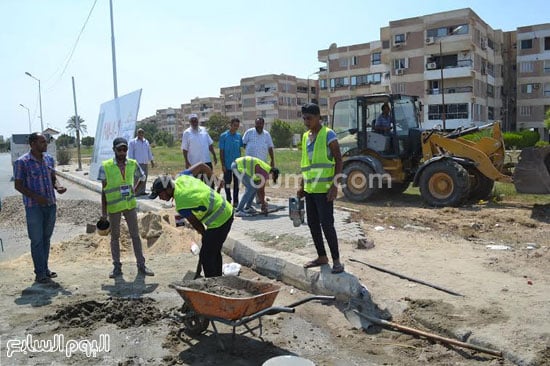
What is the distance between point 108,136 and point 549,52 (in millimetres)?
47679

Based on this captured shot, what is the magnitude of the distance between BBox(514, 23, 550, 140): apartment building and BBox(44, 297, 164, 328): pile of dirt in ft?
174

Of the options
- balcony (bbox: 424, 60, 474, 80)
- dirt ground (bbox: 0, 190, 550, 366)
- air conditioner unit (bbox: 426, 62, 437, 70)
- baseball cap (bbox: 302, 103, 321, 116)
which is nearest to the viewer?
dirt ground (bbox: 0, 190, 550, 366)

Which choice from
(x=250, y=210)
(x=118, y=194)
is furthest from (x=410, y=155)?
(x=118, y=194)

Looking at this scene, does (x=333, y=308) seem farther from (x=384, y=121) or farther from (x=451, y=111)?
(x=451, y=111)

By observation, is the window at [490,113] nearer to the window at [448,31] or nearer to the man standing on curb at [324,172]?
the window at [448,31]

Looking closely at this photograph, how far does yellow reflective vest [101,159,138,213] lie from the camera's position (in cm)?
632

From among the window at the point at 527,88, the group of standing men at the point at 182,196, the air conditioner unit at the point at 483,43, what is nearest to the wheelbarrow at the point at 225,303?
the group of standing men at the point at 182,196

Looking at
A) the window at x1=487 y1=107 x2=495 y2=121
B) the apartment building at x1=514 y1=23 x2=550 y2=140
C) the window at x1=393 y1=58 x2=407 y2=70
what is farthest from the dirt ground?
the apartment building at x1=514 y1=23 x2=550 y2=140

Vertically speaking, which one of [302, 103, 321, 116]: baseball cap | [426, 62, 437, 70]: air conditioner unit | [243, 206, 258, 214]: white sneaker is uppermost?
[426, 62, 437, 70]: air conditioner unit

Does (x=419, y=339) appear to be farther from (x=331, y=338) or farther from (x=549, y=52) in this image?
(x=549, y=52)

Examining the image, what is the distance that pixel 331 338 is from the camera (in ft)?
14.9

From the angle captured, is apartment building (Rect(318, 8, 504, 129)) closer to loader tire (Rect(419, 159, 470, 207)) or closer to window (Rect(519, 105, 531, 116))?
window (Rect(519, 105, 531, 116))

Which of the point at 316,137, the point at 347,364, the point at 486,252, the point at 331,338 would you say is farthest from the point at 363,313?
the point at 486,252

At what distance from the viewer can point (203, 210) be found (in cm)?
482
